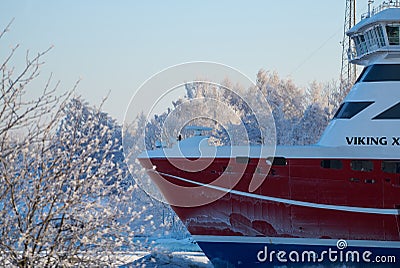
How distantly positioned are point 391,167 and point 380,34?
4177 mm

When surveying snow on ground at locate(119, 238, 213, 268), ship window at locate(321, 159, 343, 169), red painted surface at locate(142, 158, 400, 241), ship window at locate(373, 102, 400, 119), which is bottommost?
snow on ground at locate(119, 238, 213, 268)

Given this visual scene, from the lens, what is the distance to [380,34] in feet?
71.4

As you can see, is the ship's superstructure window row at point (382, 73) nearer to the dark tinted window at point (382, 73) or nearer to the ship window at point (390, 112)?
the dark tinted window at point (382, 73)

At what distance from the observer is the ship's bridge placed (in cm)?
2142

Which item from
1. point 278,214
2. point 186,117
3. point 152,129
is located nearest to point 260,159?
point 278,214

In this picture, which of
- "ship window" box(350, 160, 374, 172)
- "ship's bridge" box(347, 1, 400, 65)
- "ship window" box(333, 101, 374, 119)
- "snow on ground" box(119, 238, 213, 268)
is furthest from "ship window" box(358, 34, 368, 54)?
"snow on ground" box(119, 238, 213, 268)

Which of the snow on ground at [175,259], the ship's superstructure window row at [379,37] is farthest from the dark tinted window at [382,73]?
the snow on ground at [175,259]

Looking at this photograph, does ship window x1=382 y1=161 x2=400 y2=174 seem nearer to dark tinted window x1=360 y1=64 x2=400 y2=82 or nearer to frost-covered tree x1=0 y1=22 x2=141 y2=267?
dark tinted window x1=360 y1=64 x2=400 y2=82

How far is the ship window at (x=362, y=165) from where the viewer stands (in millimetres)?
19922

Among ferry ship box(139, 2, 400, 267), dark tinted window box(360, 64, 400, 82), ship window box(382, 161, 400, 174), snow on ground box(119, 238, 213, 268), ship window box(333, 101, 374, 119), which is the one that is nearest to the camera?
ship window box(382, 161, 400, 174)

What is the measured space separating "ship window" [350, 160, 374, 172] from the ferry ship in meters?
0.03

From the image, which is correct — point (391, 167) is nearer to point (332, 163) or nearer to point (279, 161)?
point (332, 163)

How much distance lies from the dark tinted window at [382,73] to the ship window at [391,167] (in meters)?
2.67

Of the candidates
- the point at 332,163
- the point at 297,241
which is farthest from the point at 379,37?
the point at 297,241
